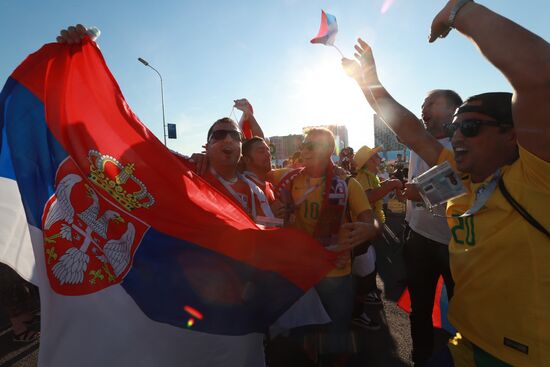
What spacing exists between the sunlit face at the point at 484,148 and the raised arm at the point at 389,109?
1.58ft

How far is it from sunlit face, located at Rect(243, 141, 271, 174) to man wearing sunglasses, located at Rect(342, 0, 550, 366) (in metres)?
1.90

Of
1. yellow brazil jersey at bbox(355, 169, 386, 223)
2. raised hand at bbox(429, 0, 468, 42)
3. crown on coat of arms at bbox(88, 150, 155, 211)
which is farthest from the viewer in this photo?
yellow brazil jersey at bbox(355, 169, 386, 223)

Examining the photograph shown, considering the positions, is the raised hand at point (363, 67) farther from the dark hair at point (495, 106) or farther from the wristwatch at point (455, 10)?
the wristwatch at point (455, 10)

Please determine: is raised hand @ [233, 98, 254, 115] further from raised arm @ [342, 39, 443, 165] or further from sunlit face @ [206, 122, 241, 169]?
raised arm @ [342, 39, 443, 165]

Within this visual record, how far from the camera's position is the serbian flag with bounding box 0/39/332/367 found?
1.67 meters

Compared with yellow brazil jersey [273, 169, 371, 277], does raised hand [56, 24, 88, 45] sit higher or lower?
higher

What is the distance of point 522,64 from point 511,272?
772 millimetres

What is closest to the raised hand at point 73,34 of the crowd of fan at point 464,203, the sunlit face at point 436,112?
the crowd of fan at point 464,203

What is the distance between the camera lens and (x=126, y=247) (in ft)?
5.80

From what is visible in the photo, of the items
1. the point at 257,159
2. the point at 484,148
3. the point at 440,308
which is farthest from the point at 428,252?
the point at 257,159

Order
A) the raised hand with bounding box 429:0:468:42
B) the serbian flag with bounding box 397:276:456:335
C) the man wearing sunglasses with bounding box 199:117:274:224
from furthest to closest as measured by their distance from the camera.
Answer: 1. the serbian flag with bounding box 397:276:456:335
2. the man wearing sunglasses with bounding box 199:117:274:224
3. the raised hand with bounding box 429:0:468:42

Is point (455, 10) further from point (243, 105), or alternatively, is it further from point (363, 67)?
point (243, 105)

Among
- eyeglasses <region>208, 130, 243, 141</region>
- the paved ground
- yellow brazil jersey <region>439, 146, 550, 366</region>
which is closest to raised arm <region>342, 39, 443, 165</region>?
yellow brazil jersey <region>439, 146, 550, 366</region>

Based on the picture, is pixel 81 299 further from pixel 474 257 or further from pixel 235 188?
pixel 474 257
